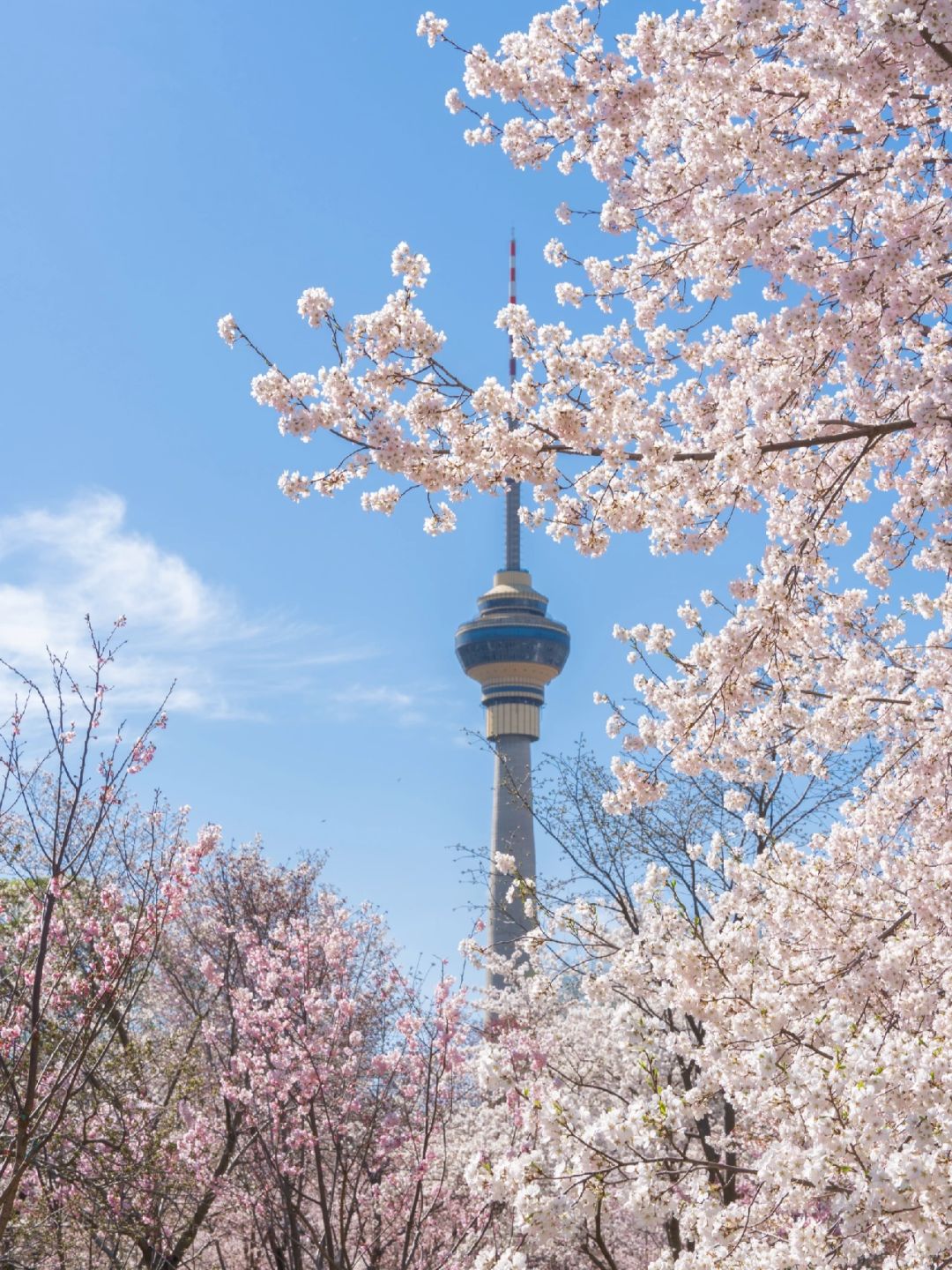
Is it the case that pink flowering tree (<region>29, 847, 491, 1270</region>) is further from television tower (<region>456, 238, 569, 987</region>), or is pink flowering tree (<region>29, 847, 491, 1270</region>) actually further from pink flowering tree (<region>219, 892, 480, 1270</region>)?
television tower (<region>456, 238, 569, 987</region>)

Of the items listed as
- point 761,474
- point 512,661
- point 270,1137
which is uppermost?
point 512,661

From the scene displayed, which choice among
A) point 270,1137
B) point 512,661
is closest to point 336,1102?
point 270,1137

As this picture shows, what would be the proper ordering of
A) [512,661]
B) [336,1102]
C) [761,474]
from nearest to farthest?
1. [761,474]
2. [336,1102]
3. [512,661]

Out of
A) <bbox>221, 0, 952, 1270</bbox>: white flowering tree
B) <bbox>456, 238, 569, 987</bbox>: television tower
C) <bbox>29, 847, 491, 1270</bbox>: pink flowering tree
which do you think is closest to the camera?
<bbox>221, 0, 952, 1270</bbox>: white flowering tree

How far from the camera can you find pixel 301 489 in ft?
19.0

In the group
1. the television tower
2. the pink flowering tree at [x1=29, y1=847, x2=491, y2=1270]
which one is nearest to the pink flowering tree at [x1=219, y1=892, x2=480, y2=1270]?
the pink flowering tree at [x1=29, y1=847, x2=491, y2=1270]

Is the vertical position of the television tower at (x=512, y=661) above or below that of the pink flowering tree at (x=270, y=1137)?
above

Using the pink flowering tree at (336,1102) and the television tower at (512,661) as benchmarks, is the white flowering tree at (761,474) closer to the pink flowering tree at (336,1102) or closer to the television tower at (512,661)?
the pink flowering tree at (336,1102)

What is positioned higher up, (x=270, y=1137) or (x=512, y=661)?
(x=512, y=661)

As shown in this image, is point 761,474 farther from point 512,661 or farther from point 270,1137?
point 512,661

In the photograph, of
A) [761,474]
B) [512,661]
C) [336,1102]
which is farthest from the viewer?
[512,661]

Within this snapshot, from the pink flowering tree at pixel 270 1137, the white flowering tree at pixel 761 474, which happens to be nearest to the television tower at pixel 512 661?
the pink flowering tree at pixel 270 1137

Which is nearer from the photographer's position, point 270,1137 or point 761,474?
point 761,474

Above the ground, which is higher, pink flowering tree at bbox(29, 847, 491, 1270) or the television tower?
the television tower
